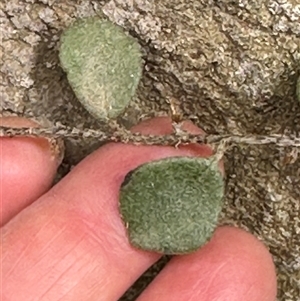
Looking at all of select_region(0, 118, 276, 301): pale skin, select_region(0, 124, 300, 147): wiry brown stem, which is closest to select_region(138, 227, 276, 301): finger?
select_region(0, 118, 276, 301): pale skin

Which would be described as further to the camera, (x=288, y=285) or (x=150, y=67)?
(x=288, y=285)

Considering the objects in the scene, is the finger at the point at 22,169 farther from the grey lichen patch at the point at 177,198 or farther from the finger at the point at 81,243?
the grey lichen patch at the point at 177,198

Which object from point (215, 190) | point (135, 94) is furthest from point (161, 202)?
point (135, 94)

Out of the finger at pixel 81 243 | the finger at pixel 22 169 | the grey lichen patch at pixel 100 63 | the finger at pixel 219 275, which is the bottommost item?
the finger at pixel 219 275

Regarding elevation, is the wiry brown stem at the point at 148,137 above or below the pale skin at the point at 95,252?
above

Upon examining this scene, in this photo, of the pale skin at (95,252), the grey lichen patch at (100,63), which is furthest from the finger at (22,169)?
the grey lichen patch at (100,63)

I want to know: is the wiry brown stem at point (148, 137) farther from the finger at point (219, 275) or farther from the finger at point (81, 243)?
the finger at point (219, 275)

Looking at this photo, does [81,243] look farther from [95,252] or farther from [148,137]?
[148,137]

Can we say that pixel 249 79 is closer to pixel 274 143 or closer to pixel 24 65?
pixel 274 143
